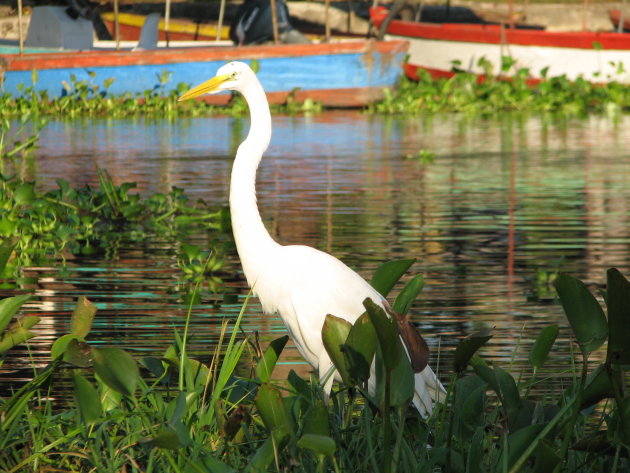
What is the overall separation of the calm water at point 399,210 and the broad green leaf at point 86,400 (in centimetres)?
49

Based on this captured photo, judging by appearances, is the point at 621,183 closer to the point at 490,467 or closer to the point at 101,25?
the point at 490,467

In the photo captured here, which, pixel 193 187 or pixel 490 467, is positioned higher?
pixel 490 467

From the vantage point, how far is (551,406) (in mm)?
3697

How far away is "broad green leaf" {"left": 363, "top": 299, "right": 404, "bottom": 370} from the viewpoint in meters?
2.88

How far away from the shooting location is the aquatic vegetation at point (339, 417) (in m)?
3.14

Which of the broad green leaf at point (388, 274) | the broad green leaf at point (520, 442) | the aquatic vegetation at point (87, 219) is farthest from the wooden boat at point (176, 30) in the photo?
the broad green leaf at point (520, 442)

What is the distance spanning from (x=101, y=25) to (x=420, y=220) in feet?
63.7

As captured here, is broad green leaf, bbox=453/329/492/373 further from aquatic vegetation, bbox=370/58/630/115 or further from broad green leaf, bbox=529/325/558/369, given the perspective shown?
aquatic vegetation, bbox=370/58/630/115

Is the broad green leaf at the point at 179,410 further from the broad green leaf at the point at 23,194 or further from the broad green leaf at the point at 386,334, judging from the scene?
the broad green leaf at the point at 23,194

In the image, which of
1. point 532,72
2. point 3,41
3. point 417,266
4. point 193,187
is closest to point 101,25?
point 3,41

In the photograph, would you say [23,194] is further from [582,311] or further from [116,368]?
[582,311]

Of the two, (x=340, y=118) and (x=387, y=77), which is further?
(x=387, y=77)

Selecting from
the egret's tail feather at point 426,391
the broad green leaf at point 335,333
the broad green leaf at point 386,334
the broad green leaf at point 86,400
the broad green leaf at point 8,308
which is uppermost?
the broad green leaf at point 386,334

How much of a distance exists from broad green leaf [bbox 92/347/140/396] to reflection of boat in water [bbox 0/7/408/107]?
17147mm
